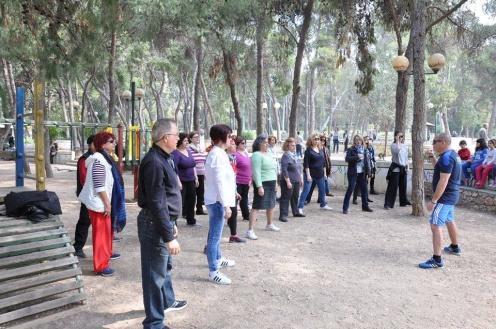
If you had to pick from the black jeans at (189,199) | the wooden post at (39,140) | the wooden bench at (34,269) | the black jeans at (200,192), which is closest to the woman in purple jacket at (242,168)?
the black jeans at (189,199)

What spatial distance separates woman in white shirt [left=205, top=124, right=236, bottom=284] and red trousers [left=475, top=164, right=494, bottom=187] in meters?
7.37

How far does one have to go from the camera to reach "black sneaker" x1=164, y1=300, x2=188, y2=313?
12.9 ft

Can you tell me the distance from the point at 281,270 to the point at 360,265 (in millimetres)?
988

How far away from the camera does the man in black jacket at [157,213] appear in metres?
3.16

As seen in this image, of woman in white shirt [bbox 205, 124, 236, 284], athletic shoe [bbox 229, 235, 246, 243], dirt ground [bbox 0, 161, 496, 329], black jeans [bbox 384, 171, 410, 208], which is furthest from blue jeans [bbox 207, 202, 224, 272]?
black jeans [bbox 384, 171, 410, 208]

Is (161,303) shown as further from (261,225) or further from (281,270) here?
(261,225)

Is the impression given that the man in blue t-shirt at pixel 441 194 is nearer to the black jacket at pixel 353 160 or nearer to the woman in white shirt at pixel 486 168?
the black jacket at pixel 353 160

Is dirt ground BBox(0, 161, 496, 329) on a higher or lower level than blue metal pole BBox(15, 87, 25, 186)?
lower

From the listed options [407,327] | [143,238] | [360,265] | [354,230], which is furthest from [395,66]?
[143,238]

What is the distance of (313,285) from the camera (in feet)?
15.4

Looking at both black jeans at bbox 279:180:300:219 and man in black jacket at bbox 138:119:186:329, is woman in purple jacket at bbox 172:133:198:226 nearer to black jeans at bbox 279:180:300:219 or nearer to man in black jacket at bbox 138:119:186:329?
black jeans at bbox 279:180:300:219

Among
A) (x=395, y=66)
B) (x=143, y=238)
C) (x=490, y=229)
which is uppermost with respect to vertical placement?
(x=395, y=66)

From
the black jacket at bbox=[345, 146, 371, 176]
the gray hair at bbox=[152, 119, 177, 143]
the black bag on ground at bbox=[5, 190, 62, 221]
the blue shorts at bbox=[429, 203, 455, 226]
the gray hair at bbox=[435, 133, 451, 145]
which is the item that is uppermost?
the gray hair at bbox=[152, 119, 177, 143]

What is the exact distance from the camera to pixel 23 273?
3.88m
